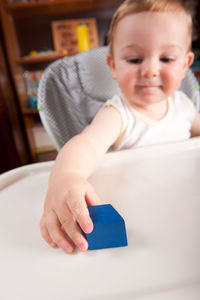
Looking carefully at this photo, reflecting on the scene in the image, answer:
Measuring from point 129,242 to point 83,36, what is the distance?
217cm

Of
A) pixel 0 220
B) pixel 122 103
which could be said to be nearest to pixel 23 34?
pixel 122 103

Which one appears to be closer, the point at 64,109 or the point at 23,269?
the point at 23,269

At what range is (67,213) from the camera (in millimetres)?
329

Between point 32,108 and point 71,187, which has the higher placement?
point 71,187

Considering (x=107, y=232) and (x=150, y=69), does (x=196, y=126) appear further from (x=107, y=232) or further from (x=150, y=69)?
(x=107, y=232)

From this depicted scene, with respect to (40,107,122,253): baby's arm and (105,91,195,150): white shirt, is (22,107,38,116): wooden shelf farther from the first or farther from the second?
(40,107,122,253): baby's arm

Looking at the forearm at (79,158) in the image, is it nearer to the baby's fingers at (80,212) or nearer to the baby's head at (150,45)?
the baby's fingers at (80,212)

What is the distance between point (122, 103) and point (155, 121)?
0.32ft

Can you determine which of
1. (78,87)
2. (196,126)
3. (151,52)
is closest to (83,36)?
(78,87)

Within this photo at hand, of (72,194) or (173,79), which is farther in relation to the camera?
(173,79)

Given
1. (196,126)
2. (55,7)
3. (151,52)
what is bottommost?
(196,126)

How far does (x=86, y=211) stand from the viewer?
1.02 feet

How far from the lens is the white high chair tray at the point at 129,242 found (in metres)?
0.25

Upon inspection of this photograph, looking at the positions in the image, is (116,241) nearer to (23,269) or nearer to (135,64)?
(23,269)
